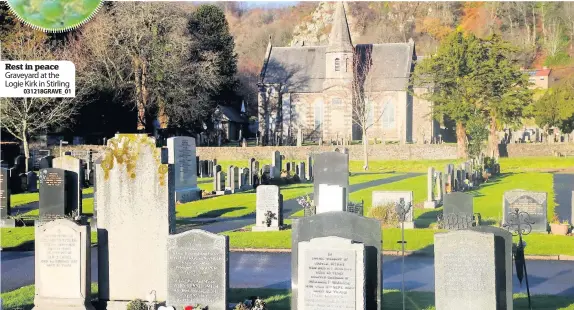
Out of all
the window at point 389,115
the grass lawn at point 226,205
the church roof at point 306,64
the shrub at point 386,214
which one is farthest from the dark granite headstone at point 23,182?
the church roof at point 306,64

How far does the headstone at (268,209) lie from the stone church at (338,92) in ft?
123

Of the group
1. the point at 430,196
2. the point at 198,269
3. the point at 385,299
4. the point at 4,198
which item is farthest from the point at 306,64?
the point at 198,269

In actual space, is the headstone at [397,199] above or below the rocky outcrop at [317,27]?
below

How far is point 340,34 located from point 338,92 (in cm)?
508

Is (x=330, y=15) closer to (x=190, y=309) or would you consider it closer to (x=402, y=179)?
(x=402, y=179)

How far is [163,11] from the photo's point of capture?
5147cm

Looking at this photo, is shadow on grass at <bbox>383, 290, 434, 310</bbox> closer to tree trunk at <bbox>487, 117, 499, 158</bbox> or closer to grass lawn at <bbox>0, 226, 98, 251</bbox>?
grass lawn at <bbox>0, 226, 98, 251</bbox>

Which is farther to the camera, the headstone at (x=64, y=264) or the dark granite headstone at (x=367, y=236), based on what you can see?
the headstone at (x=64, y=264)

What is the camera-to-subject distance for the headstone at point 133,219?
1213 centimetres

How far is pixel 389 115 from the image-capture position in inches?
2479

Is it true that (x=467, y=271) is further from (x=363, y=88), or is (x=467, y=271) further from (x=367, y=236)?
(x=363, y=88)

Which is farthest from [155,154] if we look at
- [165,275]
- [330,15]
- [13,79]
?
[330,15]

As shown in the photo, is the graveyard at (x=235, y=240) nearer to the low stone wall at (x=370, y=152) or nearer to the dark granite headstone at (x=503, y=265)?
the dark granite headstone at (x=503, y=265)

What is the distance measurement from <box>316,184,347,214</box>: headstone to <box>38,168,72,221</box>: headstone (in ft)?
22.8
